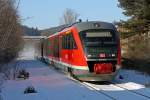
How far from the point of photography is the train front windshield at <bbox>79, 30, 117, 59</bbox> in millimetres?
24000

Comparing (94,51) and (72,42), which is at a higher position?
(72,42)

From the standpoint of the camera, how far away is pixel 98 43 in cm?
2430

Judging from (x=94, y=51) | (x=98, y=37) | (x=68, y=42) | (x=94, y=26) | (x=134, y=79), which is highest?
(x=94, y=26)

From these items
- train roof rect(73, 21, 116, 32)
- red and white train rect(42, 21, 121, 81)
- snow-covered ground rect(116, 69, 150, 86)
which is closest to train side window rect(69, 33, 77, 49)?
red and white train rect(42, 21, 121, 81)

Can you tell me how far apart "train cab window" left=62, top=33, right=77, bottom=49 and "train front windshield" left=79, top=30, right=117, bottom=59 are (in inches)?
37.3

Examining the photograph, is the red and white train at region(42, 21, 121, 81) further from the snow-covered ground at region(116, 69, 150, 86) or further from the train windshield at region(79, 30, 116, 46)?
the snow-covered ground at region(116, 69, 150, 86)

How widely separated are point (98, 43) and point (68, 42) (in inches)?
131

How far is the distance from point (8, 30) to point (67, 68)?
14.0 meters

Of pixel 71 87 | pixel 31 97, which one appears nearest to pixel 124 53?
pixel 71 87

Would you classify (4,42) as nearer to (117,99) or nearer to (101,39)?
(117,99)

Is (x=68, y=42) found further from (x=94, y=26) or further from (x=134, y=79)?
(x=134, y=79)

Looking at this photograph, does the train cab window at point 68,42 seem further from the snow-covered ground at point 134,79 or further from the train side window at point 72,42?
the snow-covered ground at point 134,79

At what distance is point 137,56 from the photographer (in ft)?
148

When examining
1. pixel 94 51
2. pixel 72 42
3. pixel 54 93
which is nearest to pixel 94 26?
pixel 72 42
